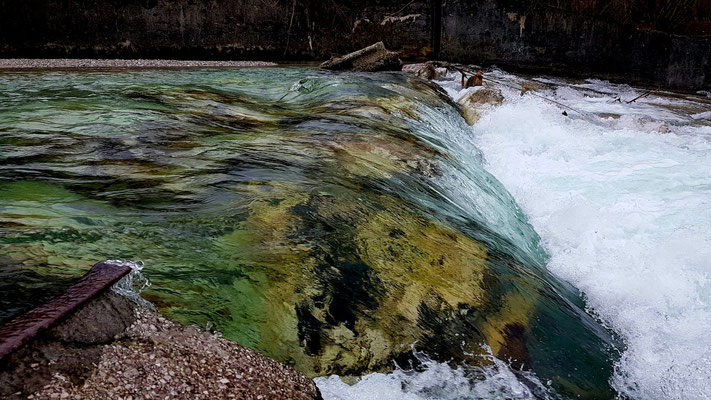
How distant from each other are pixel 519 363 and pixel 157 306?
163cm

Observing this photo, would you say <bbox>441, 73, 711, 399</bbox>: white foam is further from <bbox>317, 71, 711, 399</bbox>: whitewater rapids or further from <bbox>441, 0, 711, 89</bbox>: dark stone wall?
<bbox>441, 0, 711, 89</bbox>: dark stone wall

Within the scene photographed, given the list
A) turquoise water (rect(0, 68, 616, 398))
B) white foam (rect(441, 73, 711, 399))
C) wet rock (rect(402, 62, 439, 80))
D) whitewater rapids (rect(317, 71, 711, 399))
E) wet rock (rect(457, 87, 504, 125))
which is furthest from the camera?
wet rock (rect(402, 62, 439, 80))

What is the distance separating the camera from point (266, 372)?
2010 millimetres

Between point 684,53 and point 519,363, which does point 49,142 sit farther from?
point 684,53

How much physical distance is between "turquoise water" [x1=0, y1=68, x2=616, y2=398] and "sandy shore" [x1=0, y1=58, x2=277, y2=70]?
562 cm

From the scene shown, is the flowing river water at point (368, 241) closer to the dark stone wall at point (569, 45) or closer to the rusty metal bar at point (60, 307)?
the rusty metal bar at point (60, 307)

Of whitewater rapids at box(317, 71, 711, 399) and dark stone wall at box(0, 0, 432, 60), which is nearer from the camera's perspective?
whitewater rapids at box(317, 71, 711, 399)

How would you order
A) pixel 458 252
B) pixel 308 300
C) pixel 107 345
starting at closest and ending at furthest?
pixel 107 345, pixel 308 300, pixel 458 252

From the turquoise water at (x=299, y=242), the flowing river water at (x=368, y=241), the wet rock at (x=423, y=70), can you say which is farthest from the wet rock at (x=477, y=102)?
the turquoise water at (x=299, y=242)

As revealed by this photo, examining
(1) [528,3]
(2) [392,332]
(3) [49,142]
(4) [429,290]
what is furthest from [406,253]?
(1) [528,3]

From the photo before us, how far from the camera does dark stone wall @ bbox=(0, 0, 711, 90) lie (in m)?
12.4

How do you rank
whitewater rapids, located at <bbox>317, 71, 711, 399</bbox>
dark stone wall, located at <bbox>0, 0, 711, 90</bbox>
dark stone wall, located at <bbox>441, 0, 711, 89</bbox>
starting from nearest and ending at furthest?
whitewater rapids, located at <bbox>317, 71, 711, 399</bbox>, dark stone wall, located at <bbox>0, 0, 711, 90</bbox>, dark stone wall, located at <bbox>441, 0, 711, 89</bbox>

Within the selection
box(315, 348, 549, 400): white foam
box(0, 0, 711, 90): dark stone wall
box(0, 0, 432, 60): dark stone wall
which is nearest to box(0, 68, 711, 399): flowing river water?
box(315, 348, 549, 400): white foam

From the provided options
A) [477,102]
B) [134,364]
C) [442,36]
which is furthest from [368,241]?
[442,36]
